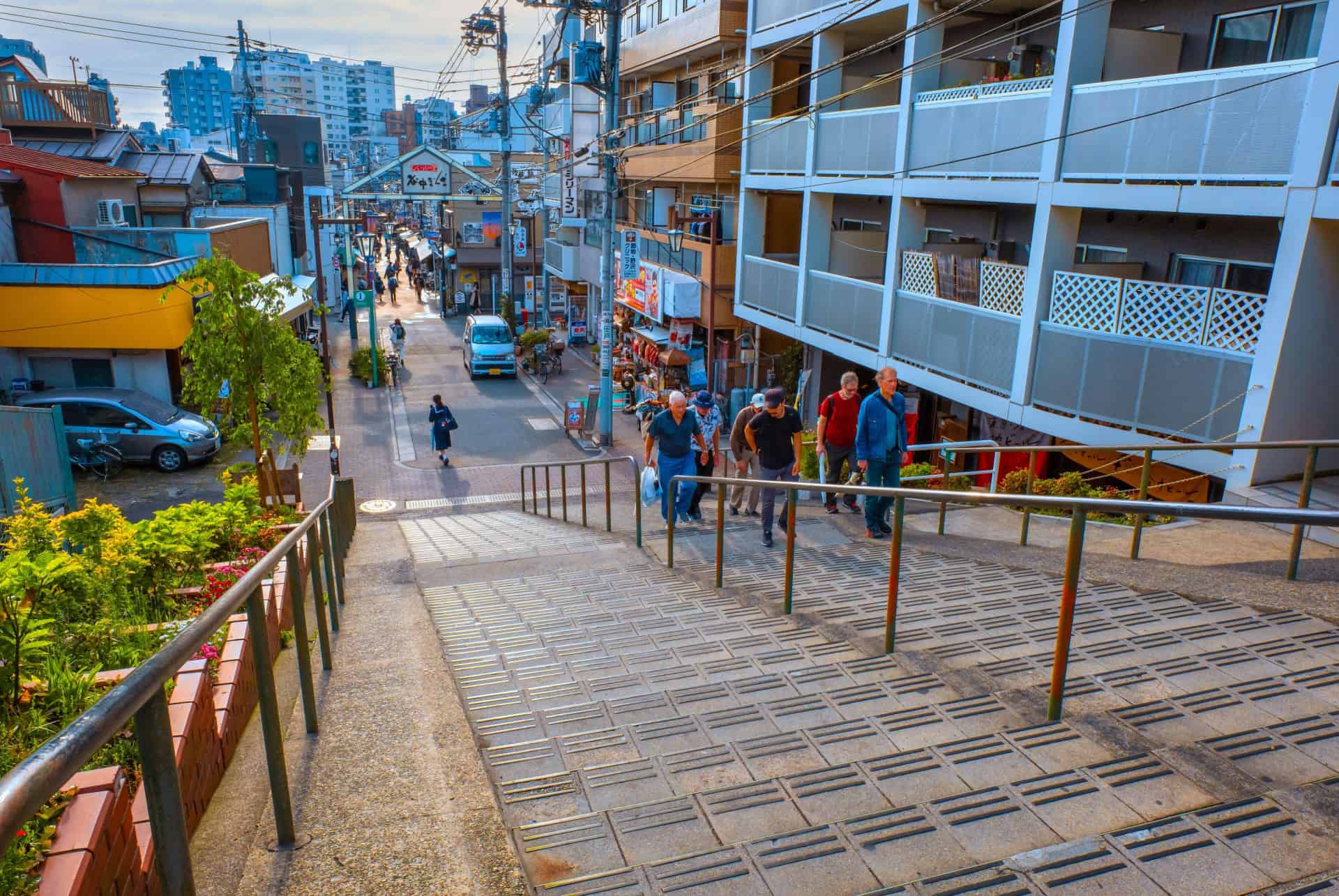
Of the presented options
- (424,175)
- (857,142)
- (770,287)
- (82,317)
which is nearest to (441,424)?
(770,287)

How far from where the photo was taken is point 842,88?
1681cm

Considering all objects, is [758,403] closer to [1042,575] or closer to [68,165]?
[1042,575]

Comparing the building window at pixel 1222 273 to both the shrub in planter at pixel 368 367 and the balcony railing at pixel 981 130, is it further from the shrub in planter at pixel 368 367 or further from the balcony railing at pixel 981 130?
the shrub in planter at pixel 368 367

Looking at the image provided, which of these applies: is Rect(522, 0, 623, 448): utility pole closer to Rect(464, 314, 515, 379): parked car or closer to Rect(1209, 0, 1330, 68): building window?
Rect(464, 314, 515, 379): parked car

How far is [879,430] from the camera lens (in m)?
8.20

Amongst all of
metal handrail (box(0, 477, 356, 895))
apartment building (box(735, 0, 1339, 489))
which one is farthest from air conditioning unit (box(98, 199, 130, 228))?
metal handrail (box(0, 477, 356, 895))

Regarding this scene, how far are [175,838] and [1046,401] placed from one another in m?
10.7

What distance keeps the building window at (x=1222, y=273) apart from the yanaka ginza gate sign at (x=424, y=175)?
40770 mm

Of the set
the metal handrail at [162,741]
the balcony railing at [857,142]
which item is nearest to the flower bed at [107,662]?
the metal handrail at [162,741]

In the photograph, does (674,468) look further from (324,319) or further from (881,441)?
(324,319)

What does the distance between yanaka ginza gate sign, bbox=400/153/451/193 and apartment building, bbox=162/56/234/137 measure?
150 metres

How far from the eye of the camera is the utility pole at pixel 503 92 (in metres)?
33.7

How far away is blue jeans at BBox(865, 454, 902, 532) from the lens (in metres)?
8.34

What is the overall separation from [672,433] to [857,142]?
8.11 meters
